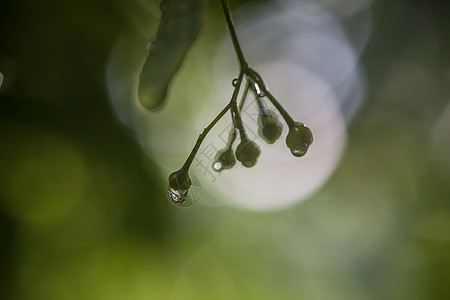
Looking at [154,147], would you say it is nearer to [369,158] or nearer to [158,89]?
[369,158]

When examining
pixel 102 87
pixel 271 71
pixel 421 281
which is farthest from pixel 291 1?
pixel 421 281

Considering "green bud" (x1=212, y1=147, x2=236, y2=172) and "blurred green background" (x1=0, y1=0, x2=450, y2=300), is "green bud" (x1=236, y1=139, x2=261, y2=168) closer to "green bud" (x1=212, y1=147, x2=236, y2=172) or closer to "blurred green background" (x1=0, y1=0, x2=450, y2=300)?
"green bud" (x1=212, y1=147, x2=236, y2=172)

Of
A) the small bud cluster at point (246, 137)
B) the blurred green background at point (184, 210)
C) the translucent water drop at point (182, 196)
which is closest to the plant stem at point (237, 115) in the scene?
the small bud cluster at point (246, 137)

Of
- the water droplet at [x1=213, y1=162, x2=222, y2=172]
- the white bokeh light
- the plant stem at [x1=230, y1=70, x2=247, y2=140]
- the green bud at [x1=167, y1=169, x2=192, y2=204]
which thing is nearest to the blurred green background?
the white bokeh light

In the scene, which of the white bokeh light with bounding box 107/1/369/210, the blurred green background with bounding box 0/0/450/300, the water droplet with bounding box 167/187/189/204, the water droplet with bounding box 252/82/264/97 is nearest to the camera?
the water droplet with bounding box 167/187/189/204

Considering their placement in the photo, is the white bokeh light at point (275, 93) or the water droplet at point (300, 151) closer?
the water droplet at point (300, 151)

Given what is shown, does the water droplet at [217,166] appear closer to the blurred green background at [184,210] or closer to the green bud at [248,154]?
the green bud at [248,154]

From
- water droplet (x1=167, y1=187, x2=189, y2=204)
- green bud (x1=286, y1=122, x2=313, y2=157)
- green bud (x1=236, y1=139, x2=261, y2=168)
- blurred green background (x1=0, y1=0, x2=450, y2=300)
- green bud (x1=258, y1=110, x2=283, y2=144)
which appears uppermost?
blurred green background (x1=0, y1=0, x2=450, y2=300)
